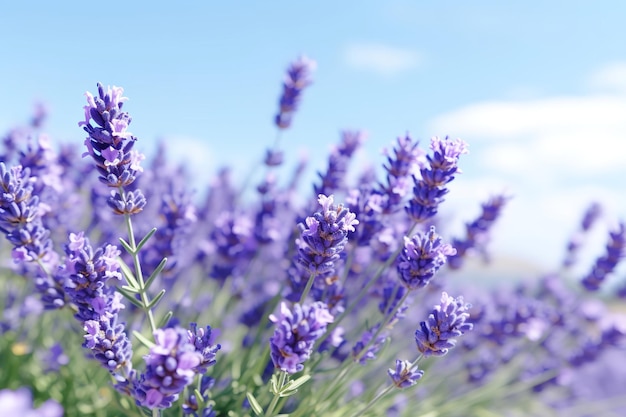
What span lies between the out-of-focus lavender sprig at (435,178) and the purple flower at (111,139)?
0.90 m

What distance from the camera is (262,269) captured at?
475 cm

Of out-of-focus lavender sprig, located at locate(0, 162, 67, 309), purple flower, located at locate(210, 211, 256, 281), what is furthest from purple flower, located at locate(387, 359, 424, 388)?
purple flower, located at locate(210, 211, 256, 281)

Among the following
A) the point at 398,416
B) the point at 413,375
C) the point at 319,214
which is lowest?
the point at 398,416

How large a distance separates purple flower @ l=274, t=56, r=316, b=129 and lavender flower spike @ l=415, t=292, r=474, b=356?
1.79m

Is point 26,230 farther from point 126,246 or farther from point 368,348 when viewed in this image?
point 368,348

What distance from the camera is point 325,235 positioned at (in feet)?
5.10

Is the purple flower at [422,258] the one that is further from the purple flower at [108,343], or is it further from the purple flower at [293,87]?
the purple flower at [293,87]

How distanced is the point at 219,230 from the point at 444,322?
1652mm

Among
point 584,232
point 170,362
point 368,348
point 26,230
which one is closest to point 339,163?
point 368,348

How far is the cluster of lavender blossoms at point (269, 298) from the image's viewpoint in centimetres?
155

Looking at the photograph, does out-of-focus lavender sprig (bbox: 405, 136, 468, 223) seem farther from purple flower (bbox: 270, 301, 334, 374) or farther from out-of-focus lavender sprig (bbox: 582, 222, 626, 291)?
out-of-focus lavender sprig (bbox: 582, 222, 626, 291)

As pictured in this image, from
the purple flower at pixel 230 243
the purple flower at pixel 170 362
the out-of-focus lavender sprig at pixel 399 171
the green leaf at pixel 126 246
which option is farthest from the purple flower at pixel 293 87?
the purple flower at pixel 170 362

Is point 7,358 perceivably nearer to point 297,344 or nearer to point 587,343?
point 297,344

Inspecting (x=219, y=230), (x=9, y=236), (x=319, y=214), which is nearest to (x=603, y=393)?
(x=219, y=230)
